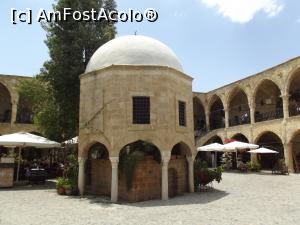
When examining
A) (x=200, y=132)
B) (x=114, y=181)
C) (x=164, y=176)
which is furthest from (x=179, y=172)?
(x=200, y=132)

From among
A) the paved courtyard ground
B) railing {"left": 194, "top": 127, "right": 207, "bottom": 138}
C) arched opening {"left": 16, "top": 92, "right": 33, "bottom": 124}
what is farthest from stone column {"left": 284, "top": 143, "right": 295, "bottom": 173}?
arched opening {"left": 16, "top": 92, "right": 33, "bottom": 124}

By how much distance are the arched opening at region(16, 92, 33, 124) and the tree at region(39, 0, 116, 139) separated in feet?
34.4

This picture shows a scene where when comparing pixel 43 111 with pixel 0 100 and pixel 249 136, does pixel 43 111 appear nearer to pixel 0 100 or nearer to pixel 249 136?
pixel 0 100

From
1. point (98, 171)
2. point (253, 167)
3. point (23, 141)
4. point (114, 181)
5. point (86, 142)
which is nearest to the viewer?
point (114, 181)

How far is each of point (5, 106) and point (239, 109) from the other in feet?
78.8

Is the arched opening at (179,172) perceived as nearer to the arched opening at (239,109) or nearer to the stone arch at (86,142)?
the stone arch at (86,142)

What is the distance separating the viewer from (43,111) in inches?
657

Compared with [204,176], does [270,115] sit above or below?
above

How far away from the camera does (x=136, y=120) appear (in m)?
10.9

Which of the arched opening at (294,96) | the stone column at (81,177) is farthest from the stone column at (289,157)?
the stone column at (81,177)

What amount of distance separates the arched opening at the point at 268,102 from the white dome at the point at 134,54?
55.1 feet

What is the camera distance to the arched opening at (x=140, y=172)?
1030 cm

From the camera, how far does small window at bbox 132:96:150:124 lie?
10.9 m

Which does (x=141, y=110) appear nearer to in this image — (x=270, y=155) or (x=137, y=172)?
(x=137, y=172)
